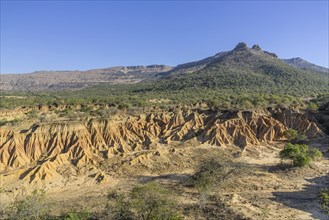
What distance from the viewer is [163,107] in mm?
49375

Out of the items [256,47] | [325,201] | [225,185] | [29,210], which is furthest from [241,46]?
[29,210]

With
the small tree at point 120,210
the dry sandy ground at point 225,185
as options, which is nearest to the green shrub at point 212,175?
the dry sandy ground at point 225,185

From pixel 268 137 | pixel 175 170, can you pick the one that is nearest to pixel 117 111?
pixel 175 170

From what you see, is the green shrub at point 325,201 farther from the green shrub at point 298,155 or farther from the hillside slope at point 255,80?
the hillside slope at point 255,80

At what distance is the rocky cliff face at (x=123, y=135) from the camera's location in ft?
94.0

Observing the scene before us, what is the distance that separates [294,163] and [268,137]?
36.1ft

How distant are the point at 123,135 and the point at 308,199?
21.9 meters

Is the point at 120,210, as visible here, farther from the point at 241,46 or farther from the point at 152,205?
the point at 241,46

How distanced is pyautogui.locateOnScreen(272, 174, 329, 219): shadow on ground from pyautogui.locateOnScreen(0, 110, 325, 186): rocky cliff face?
11.6 metres

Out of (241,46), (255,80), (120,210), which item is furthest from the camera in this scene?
(241,46)

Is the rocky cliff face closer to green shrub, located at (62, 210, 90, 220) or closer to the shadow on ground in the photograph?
green shrub, located at (62, 210, 90, 220)

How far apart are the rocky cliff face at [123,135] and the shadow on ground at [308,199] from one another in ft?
38.1

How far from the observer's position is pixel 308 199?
2167cm

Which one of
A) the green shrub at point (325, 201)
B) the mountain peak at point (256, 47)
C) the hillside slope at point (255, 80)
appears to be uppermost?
the mountain peak at point (256, 47)
